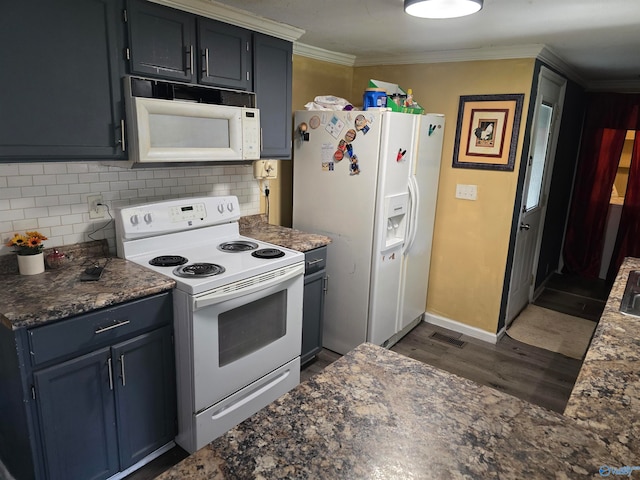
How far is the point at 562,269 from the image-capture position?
5164 mm

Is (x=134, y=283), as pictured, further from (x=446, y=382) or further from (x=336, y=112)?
(x=336, y=112)

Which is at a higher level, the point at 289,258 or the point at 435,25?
the point at 435,25

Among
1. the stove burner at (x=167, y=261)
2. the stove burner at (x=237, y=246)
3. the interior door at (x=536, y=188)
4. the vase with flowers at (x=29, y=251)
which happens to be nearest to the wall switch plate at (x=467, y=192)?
the interior door at (x=536, y=188)

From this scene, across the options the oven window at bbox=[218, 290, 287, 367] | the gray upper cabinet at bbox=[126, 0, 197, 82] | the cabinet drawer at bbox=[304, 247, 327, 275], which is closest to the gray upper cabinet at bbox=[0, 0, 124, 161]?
the gray upper cabinet at bbox=[126, 0, 197, 82]

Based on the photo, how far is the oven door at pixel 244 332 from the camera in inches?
75.4

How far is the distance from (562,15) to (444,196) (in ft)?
5.00

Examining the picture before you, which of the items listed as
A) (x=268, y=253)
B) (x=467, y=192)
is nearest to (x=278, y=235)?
(x=268, y=253)

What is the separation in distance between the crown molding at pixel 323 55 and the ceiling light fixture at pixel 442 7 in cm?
133

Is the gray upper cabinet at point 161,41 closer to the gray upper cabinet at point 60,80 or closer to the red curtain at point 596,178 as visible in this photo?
the gray upper cabinet at point 60,80

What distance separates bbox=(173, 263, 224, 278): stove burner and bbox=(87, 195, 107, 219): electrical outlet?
0.54 m

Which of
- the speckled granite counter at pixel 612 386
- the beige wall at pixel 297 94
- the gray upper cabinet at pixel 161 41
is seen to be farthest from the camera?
the beige wall at pixel 297 94

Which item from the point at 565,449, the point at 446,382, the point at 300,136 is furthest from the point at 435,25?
A: the point at 565,449

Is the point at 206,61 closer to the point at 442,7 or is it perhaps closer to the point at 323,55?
the point at 442,7

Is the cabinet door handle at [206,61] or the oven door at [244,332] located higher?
the cabinet door handle at [206,61]
